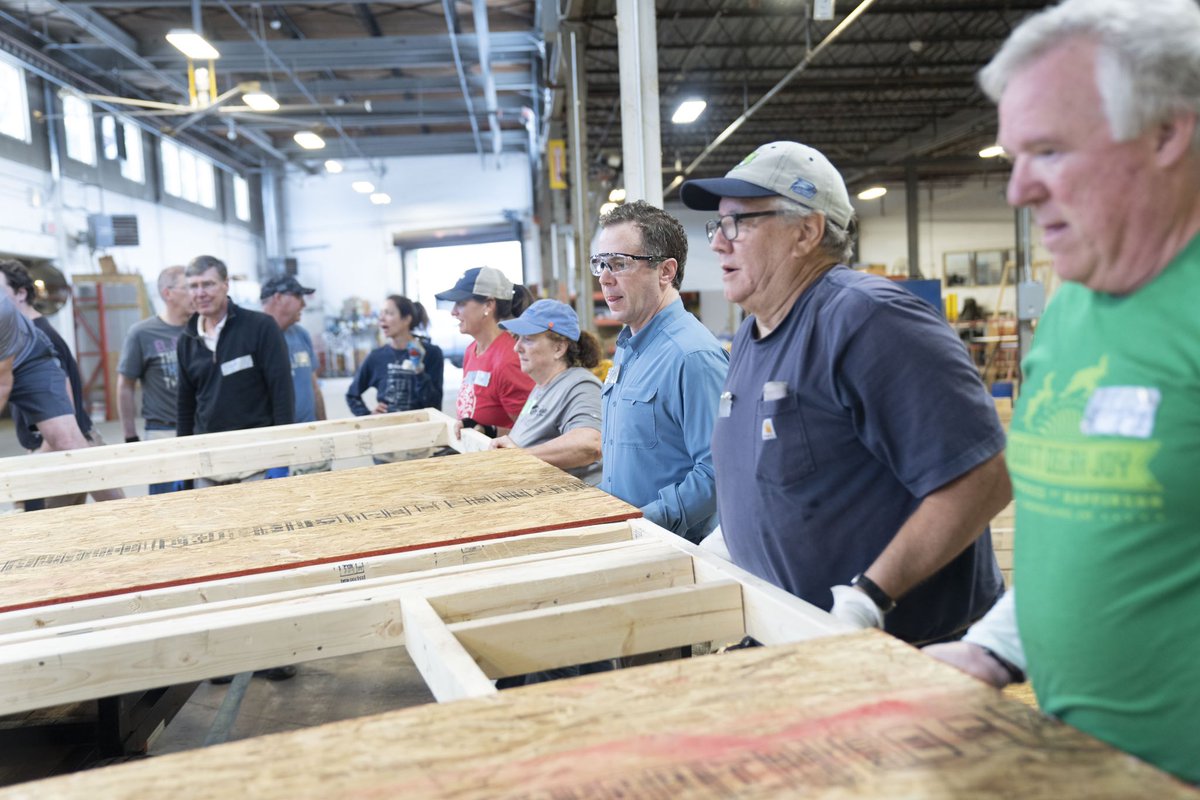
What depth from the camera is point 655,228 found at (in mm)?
2936

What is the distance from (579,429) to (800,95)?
15186 mm

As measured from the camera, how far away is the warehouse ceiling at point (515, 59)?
12781 mm

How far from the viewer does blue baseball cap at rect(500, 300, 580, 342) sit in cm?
343

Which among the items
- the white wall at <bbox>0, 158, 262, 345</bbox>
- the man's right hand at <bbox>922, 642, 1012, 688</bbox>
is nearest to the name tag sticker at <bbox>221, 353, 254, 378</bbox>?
the man's right hand at <bbox>922, 642, 1012, 688</bbox>

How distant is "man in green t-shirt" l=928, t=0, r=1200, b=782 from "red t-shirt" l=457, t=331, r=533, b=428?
3.29 metres

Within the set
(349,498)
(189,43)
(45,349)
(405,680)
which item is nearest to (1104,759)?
(349,498)

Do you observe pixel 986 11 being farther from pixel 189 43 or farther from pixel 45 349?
pixel 45 349

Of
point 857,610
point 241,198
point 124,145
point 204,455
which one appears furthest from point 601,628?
point 241,198

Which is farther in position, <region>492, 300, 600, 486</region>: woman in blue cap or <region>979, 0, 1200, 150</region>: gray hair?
<region>492, 300, 600, 486</region>: woman in blue cap

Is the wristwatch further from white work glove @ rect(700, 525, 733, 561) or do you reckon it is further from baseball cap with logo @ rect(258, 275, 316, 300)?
baseball cap with logo @ rect(258, 275, 316, 300)

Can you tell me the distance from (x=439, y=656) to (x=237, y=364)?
12.4 ft

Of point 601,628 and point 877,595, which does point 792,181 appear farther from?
point 601,628

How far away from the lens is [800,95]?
16875 mm

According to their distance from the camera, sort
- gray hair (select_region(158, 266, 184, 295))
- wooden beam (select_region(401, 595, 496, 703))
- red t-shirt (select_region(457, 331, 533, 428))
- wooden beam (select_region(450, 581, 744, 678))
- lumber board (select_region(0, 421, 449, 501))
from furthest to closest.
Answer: gray hair (select_region(158, 266, 184, 295)) < red t-shirt (select_region(457, 331, 533, 428)) < lumber board (select_region(0, 421, 449, 501)) < wooden beam (select_region(450, 581, 744, 678)) < wooden beam (select_region(401, 595, 496, 703))
